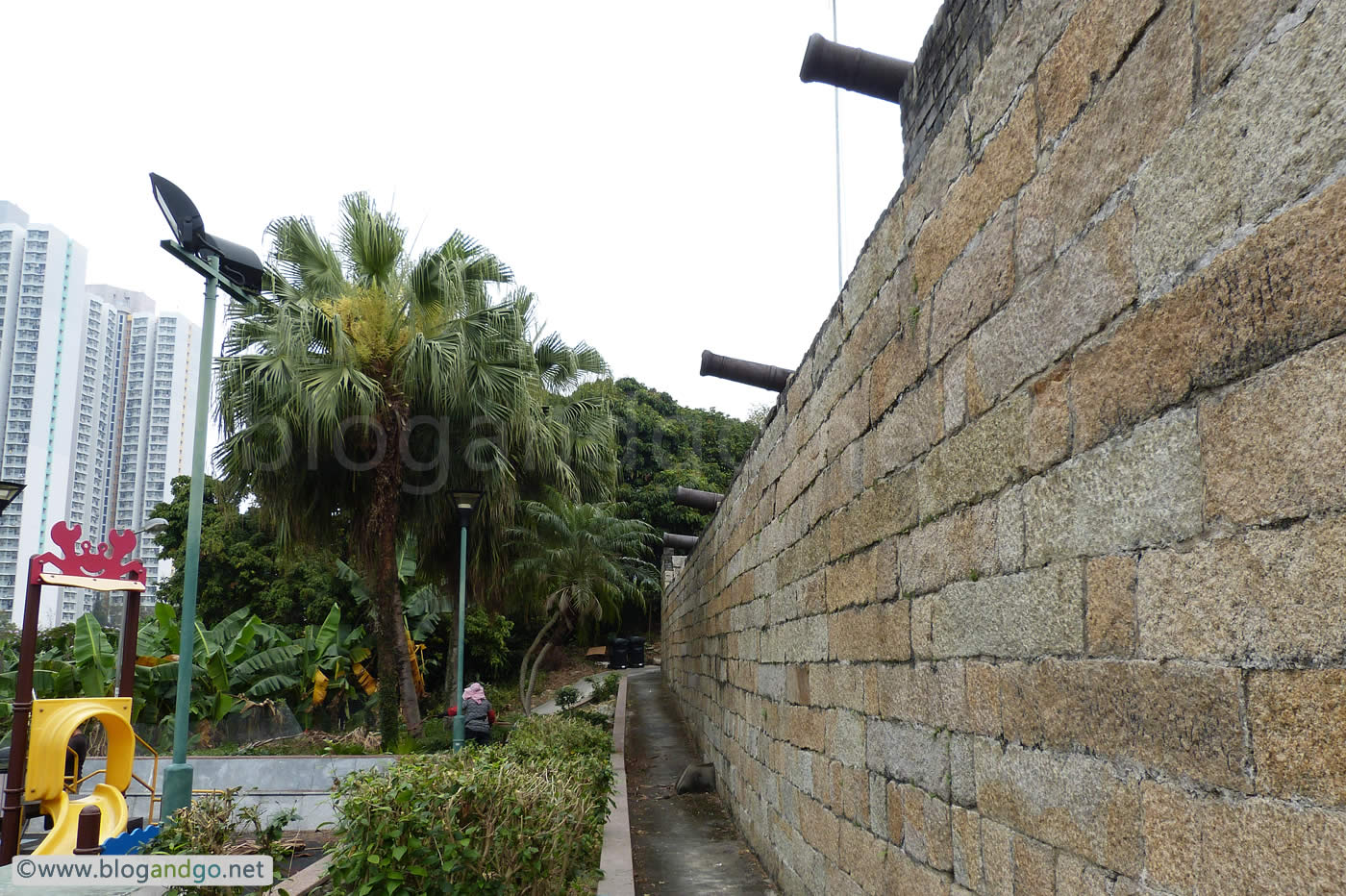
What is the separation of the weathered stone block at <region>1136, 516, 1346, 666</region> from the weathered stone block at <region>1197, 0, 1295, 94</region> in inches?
33.4

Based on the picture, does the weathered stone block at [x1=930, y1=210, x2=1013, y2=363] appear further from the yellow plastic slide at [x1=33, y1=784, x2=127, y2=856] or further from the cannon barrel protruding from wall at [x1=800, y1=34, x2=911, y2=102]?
the yellow plastic slide at [x1=33, y1=784, x2=127, y2=856]

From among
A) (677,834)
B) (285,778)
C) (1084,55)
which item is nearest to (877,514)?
(1084,55)

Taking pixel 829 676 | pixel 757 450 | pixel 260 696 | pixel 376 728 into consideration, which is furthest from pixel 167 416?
pixel 829 676

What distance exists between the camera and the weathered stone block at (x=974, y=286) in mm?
2643

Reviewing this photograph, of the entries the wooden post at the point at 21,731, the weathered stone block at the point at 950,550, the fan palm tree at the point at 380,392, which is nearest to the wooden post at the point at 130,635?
the wooden post at the point at 21,731

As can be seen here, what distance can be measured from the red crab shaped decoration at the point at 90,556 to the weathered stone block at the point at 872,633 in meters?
6.99

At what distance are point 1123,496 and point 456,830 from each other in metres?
3.43

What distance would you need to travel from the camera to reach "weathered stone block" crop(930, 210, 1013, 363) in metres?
2.64

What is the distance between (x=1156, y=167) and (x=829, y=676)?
3278mm

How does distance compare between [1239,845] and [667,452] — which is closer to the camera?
[1239,845]

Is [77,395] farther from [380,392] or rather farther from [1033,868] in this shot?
[1033,868]

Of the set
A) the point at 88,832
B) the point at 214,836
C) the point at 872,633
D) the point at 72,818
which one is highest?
the point at 872,633

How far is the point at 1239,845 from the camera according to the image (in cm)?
162

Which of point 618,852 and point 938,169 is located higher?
point 938,169
